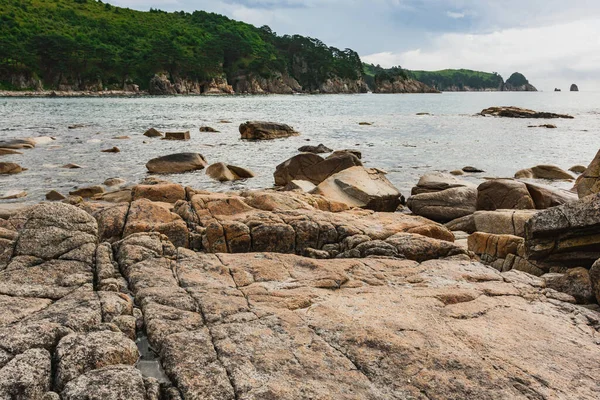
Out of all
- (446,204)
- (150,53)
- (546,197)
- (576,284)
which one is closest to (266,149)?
(446,204)

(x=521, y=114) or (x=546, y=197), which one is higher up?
(x=521, y=114)

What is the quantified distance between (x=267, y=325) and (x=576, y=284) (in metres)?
4.93

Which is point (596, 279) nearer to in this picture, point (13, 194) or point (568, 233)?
point (568, 233)

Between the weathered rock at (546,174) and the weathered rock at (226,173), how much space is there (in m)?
13.1

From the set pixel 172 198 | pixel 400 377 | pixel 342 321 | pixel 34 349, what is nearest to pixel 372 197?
pixel 172 198

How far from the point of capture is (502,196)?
600 inches

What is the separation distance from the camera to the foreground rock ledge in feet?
14.1

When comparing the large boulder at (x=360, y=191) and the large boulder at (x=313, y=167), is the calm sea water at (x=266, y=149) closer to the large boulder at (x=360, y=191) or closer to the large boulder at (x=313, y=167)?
the large boulder at (x=313, y=167)

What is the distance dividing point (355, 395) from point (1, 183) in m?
18.9

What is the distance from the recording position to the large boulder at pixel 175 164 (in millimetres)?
21906

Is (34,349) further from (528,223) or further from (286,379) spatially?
(528,223)

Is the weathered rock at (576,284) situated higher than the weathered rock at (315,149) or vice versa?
the weathered rock at (576,284)

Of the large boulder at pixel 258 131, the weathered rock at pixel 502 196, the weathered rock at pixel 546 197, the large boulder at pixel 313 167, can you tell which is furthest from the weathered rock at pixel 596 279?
the large boulder at pixel 258 131

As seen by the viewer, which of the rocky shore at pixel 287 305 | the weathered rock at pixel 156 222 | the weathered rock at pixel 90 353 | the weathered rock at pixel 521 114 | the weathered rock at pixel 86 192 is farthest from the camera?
the weathered rock at pixel 521 114
